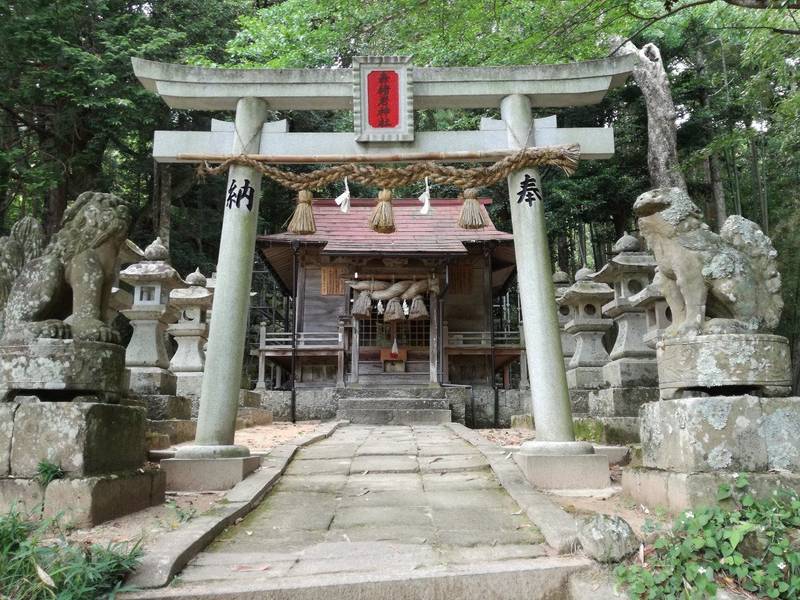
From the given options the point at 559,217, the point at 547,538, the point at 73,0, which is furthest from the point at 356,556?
the point at 559,217

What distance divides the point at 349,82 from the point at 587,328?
5528 millimetres

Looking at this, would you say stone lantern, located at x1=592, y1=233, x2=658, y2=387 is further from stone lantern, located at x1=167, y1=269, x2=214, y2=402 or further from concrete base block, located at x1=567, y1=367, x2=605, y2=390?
stone lantern, located at x1=167, y1=269, x2=214, y2=402

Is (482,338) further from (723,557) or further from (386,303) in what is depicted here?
(723,557)

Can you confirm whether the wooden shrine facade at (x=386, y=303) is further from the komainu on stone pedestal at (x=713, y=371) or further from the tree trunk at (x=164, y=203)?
the komainu on stone pedestal at (x=713, y=371)

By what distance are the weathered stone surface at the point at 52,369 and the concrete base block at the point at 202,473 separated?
1412mm

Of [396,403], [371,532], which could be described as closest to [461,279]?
[396,403]

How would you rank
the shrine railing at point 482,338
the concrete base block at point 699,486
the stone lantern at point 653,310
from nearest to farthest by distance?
the concrete base block at point 699,486 → the stone lantern at point 653,310 → the shrine railing at point 482,338

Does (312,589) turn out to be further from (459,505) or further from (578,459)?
(578,459)

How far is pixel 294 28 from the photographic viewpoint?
1434cm

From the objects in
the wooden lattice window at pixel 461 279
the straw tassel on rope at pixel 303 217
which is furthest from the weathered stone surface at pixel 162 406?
the wooden lattice window at pixel 461 279

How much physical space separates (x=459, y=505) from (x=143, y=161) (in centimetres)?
1988

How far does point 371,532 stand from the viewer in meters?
3.66

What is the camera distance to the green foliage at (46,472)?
3594 mm

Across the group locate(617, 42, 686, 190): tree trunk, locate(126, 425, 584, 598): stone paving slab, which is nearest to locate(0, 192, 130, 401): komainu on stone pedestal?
locate(126, 425, 584, 598): stone paving slab
